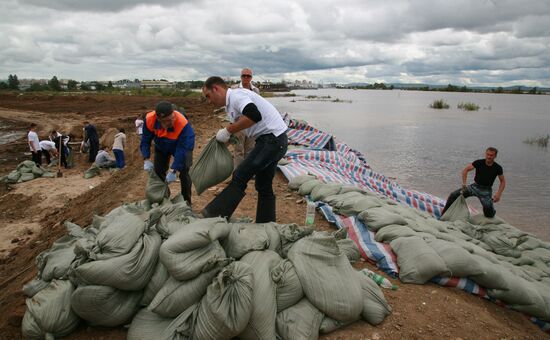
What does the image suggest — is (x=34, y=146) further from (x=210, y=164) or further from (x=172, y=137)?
(x=210, y=164)

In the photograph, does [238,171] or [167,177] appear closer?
[238,171]

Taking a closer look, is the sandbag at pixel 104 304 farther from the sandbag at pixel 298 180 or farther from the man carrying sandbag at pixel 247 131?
the sandbag at pixel 298 180

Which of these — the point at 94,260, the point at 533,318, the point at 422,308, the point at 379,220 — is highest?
the point at 94,260

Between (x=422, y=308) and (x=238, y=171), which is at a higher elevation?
(x=238, y=171)

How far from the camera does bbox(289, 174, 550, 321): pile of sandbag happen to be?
310cm

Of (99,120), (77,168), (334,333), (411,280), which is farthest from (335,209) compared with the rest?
(99,120)

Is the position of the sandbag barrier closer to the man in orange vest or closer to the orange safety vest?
the man in orange vest

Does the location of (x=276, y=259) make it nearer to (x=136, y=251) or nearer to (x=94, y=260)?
(x=136, y=251)

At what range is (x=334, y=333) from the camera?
234 cm

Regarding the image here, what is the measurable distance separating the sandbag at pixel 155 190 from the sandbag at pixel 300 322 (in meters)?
1.88

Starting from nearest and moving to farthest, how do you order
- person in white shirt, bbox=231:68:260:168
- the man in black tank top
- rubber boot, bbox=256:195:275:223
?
rubber boot, bbox=256:195:275:223 < person in white shirt, bbox=231:68:260:168 < the man in black tank top

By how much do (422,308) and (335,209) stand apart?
73.9 inches

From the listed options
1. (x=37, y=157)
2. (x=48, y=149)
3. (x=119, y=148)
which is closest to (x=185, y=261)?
(x=119, y=148)

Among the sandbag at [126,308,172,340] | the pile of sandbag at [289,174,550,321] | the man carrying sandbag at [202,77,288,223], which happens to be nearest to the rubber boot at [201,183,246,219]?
the man carrying sandbag at [202,77,288,223]
